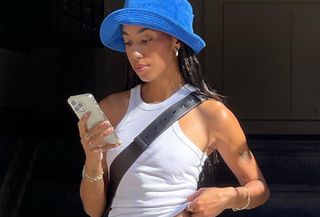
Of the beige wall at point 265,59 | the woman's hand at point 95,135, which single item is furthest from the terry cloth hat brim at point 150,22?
the beige wall at point 265,59

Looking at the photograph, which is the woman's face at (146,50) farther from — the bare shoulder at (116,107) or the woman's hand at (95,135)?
the woman's hand at (95,135)

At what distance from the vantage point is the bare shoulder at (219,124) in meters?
2.25

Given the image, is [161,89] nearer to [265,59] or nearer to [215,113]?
[215,113]

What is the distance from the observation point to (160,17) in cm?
218

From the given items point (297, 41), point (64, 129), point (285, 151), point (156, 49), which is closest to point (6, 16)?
point (64, 129)

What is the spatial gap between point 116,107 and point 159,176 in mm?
299

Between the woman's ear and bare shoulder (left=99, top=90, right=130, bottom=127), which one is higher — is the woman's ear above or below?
above

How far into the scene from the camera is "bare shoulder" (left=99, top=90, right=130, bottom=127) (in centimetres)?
232

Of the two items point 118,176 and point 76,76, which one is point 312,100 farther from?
point 118,176

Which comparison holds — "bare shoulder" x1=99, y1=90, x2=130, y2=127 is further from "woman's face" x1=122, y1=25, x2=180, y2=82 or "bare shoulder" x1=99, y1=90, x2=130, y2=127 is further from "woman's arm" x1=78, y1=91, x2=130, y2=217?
"woman's face" x1=122, y1=25, x2=180, y2=82

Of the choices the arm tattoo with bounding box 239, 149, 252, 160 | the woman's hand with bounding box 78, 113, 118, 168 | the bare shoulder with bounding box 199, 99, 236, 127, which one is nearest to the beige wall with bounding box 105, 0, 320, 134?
the arm tattoo with bounding box 239, 149, 252, 160

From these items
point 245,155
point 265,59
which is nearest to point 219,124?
point 245,155

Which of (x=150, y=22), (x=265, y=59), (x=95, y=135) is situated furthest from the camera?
(x=265, y=59)

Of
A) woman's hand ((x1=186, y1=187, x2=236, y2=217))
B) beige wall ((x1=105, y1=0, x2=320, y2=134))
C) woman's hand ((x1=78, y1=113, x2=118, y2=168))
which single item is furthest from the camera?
beige wall ((x1=105, y1=0, x2=320, y2=134))
